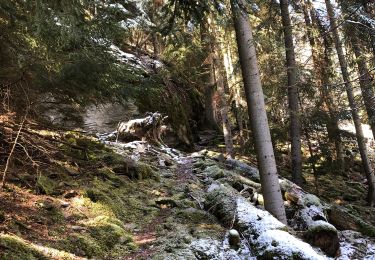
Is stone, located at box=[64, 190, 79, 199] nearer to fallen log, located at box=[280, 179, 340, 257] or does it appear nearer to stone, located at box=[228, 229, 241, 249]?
stone, located at box=[228, 229, 241, 249]

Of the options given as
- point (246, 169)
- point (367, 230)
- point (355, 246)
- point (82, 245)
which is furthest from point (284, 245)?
point (246, 169)

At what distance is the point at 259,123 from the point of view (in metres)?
7.03

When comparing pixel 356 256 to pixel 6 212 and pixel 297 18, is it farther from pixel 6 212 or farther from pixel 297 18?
pixel 297 18

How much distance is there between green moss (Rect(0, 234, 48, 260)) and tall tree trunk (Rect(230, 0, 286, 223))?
13.8 ft

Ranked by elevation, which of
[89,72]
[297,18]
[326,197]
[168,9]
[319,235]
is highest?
[297,18]

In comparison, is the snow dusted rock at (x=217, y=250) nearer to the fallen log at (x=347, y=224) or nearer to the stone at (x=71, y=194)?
the stone at (x=71, y=194)

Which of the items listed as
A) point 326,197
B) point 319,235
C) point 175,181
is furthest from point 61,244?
point 326,197

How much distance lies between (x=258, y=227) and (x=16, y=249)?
3.39m

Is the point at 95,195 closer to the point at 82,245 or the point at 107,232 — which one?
the point at 107,232

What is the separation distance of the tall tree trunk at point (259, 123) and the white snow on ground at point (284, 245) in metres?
1.62

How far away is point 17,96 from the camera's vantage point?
595 cm

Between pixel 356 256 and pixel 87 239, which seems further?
pixel 356 256

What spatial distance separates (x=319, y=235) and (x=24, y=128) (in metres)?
5.46

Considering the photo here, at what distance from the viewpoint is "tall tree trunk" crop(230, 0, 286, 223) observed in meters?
6.95
